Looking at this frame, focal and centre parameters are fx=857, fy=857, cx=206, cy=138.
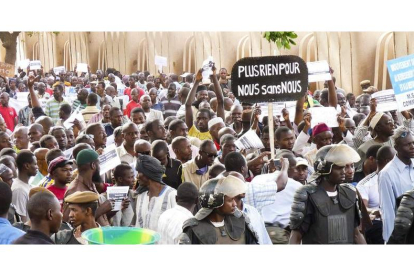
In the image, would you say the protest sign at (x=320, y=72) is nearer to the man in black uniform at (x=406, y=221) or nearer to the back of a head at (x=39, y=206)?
the man in black uniform at (x=406, y=221)

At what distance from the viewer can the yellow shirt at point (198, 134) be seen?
34.0ft

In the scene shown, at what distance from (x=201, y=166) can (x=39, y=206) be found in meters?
2.97

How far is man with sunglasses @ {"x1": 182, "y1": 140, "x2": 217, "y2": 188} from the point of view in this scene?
815cm

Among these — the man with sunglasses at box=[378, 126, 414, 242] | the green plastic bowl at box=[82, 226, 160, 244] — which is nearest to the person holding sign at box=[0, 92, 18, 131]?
the man with sunglasses at box=[378, 126, 414, 242]

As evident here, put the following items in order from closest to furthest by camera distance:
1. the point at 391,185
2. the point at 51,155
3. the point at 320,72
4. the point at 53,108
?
the point at 391,185, the point at 51,155, the point at 320,72, the point at 53,108

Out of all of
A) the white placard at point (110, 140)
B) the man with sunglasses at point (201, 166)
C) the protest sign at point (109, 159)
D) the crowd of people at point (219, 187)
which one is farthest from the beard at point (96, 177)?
the white placard at point (110, 140)

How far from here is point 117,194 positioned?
6.77m

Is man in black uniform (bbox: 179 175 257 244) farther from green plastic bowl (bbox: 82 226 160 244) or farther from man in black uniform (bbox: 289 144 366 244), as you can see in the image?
man in black uniform (bbox: 289 144 366 244)

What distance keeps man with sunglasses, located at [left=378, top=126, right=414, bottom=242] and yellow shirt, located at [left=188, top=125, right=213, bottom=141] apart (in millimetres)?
3275

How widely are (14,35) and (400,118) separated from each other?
16.8 metres

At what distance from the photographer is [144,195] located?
22.7ft

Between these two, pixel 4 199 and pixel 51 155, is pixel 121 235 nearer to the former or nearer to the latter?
pixel 4 199

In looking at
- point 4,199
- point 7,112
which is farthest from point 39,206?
point 7,112

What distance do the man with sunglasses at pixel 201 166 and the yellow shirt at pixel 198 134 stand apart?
206cm
